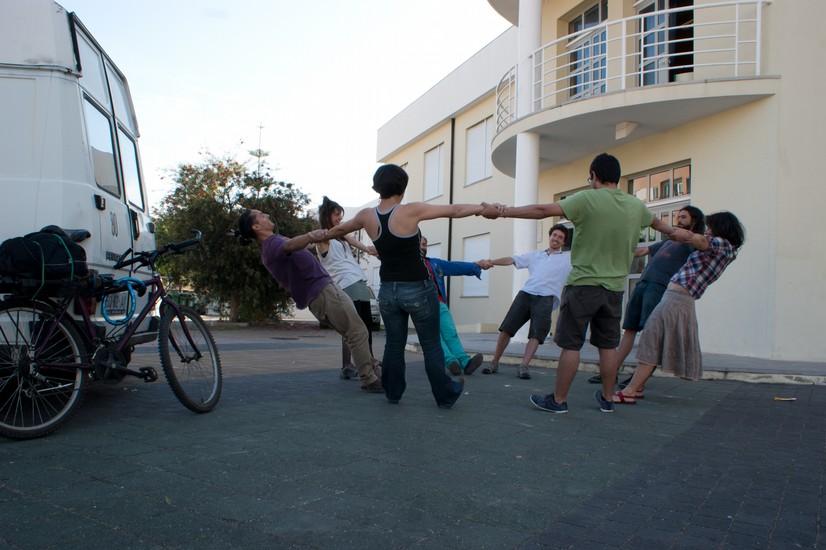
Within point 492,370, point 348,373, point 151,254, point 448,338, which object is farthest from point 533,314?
point 151,254

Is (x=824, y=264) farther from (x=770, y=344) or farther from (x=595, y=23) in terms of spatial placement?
(x=595, y=23)

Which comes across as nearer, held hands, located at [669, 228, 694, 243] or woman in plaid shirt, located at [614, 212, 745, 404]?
held hands, located at [669, 228, 694, 243]

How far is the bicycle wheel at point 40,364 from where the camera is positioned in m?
3.77

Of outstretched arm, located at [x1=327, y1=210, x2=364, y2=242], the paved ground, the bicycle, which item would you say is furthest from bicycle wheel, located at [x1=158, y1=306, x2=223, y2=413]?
outstretched arm, located at [x1=327, y1=210, x2=364, y2=242]

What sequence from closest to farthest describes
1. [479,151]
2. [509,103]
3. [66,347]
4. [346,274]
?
[66,347], [346,274], [509,103], [479,151]

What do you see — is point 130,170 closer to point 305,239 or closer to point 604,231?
point 305,239

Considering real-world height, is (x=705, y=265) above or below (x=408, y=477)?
above

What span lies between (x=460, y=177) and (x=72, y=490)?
18.9 m

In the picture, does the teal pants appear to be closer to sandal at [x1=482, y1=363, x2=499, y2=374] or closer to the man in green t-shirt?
sandal at [x1=482, y1=363, x2=499, y2=374]

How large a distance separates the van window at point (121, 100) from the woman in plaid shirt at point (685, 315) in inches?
199

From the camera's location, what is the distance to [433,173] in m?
23.4

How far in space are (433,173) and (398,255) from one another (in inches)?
748

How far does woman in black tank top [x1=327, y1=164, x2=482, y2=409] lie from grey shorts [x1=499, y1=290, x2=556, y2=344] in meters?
2.59

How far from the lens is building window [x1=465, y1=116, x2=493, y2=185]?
19562mm
